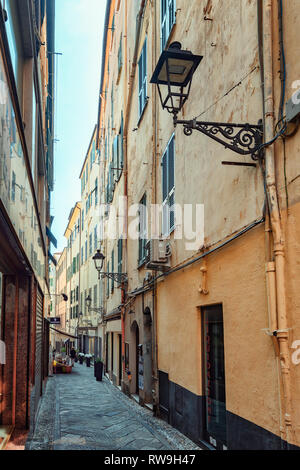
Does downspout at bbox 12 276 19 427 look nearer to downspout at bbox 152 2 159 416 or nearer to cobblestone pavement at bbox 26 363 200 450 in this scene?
cobblestone pavement at bbox 26 363 200 450

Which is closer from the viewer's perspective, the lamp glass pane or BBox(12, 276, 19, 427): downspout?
the lamp glass pane

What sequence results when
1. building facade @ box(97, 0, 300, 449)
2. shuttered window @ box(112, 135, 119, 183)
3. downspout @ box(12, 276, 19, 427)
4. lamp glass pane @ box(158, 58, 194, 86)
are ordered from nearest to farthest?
1. building facade @ box(97, 0, 300, 449)
2. lamp glass pane @ box(158, 58, 194, 86)
3. downspout @ box(12, 276, 19, 427)
4. shuttered window @ box(112, 135, 119, 183)

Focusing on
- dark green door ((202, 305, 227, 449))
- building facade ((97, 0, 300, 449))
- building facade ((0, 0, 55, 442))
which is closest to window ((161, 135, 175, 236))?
building facade ((97, 0, 300, 449))

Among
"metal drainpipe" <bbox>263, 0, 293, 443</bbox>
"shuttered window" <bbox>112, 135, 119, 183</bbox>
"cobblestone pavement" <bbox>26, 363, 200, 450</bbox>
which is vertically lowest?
"cobblestone pavement" <bbox>26, 363, 200, 450</bbox>

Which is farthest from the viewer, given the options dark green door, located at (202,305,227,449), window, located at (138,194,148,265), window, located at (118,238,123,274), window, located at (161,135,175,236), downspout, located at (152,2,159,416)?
window, located at (118,238,123,274)

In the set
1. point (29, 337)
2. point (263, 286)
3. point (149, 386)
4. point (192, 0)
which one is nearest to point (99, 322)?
point (149, 386)

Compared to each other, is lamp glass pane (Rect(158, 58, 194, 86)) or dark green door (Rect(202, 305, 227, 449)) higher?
lamp glass pane (Rect(158, 58, 194, 86))

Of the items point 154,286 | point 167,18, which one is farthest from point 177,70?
point 154,286

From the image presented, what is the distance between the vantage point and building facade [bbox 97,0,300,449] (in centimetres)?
496

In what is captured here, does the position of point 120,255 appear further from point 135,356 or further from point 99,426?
point 99,426

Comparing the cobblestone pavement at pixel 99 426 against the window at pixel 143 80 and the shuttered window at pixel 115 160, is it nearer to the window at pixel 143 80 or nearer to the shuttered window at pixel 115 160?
the window at pixel 143 80

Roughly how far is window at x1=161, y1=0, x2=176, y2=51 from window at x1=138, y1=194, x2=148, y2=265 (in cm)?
443

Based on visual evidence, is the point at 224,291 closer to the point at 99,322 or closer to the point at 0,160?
the point at 0,160
